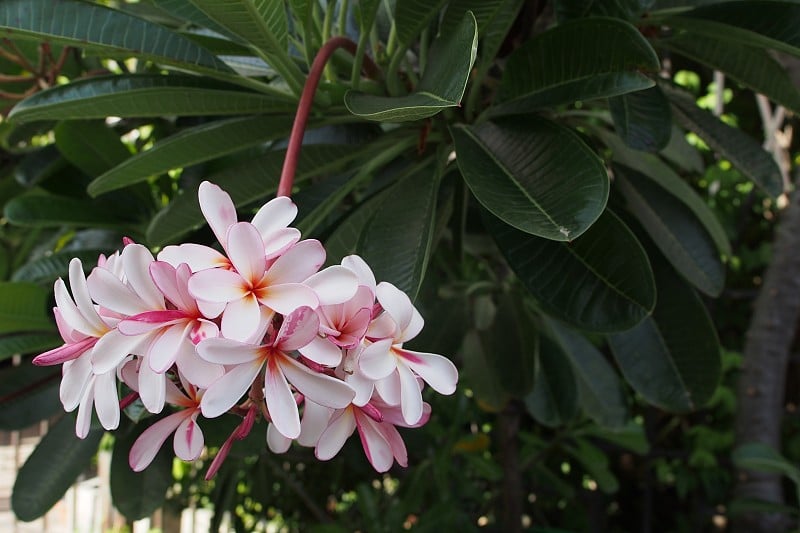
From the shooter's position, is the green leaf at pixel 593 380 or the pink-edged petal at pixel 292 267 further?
the green leaf at pixel 593 380

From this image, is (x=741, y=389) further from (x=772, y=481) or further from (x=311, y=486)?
(x=311, y=486)

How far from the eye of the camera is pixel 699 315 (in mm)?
779

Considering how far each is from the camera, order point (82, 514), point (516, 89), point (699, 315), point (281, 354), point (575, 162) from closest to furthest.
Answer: point (281, 354)
point (575, 162)
point (516, 89)
point (699, 315)
point (82, 514)

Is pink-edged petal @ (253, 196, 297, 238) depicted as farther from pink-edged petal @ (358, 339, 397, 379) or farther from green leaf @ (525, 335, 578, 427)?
→ green leaf @ (525, 335, 578, 427)

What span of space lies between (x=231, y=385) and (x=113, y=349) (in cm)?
7

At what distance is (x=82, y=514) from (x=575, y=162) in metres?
2.96

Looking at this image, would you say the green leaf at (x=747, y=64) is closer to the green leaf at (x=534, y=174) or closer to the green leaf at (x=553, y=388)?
the green leaf at (x=534, y=174)

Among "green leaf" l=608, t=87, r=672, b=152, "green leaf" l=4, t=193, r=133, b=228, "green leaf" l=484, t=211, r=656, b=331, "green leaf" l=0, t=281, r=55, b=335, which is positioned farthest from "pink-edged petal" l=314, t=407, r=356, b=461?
"green leaf" l=4, t=193, r=133, b=228

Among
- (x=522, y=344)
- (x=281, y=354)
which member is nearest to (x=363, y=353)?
(x=281, y=354)

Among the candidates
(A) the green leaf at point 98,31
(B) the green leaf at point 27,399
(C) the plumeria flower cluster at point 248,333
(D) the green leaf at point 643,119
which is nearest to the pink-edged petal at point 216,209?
(C) the plumeria flower cluster at point 248,333

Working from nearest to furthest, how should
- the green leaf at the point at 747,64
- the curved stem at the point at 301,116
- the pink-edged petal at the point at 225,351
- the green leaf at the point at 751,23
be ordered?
the pink-edged petal at the point at 225,351 < the curved stem at the point at 301,116 < the green leaf at the point at 751,23 < the green leaf at the point at 747,64

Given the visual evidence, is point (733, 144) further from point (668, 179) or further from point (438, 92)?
point (438, 92)

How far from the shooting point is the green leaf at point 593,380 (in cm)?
120

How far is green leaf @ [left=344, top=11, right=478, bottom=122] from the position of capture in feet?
1.47
